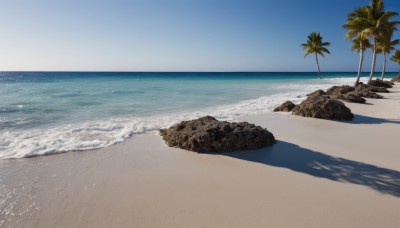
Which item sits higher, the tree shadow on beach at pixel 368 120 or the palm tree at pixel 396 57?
the palm tree at pixel 396 57

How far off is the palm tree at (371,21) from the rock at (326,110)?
19.2m

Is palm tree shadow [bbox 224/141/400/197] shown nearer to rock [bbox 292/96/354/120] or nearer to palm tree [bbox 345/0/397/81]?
rock [bbox 292/96/354/120]

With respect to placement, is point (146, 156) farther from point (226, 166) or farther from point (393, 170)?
point (393, 170)

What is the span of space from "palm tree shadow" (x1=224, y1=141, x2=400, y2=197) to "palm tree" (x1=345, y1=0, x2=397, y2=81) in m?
24.6

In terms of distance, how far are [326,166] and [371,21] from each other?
2684 centimetres

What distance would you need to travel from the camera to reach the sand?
3688 millimetres

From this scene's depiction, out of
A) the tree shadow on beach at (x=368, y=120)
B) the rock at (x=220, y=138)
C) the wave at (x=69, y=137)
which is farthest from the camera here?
the tree shadow on beach at (x=368, y=120)

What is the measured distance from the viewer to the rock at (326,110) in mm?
10508

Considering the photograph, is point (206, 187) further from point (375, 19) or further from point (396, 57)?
point (396, 57)

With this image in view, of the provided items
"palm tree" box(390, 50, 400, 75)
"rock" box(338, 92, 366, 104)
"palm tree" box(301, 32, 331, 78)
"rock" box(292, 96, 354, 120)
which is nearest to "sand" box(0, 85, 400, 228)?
"rock" box(292, 96, 354, 120)

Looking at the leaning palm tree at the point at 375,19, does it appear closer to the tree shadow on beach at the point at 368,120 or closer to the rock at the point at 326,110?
the tree shadow on beach at the point at 368,120

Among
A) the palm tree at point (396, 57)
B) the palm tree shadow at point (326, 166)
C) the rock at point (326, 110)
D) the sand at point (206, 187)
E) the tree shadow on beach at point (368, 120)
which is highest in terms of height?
the palm tree at point (396, 57)

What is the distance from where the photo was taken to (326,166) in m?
5.57

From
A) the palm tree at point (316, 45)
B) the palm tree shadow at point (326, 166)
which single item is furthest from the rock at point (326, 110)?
the palm tree at point (316, 45)
